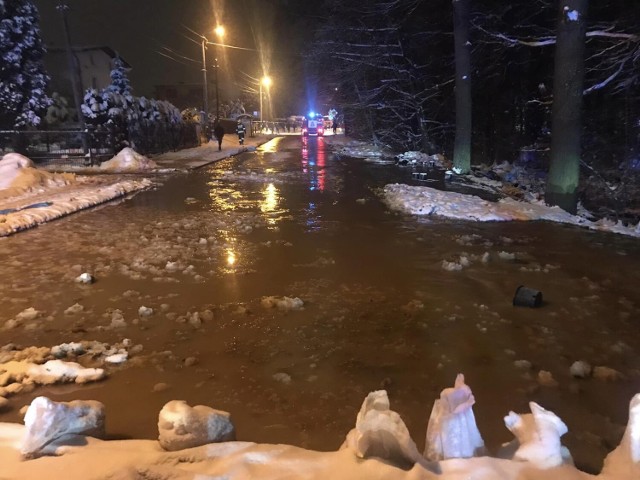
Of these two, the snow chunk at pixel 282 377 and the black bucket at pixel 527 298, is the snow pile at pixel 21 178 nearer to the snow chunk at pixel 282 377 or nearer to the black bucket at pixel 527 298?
the snow chunk at pixel 282 377

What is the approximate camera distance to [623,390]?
166 inches

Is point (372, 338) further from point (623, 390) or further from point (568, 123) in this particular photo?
point (568, 123)

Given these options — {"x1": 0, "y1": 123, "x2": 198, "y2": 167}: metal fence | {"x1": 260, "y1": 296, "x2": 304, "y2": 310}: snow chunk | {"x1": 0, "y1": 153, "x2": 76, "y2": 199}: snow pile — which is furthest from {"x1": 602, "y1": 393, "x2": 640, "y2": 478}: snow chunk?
{"x1": 0, "y1": 123, "x2": 198, "y2": 167}: metal fence

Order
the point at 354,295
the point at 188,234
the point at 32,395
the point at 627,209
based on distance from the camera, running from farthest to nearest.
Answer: the point at 627,209
the point at 188,234
the point at 354,295
the point at 32,395

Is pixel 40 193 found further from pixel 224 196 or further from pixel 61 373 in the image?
pixel 61 373

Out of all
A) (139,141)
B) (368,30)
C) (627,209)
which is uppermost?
(368,30)

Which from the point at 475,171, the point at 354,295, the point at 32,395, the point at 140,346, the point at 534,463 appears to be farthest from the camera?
the point at 475,171

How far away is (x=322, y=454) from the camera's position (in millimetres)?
2988

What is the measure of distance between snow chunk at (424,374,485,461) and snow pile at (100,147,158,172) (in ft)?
69.1

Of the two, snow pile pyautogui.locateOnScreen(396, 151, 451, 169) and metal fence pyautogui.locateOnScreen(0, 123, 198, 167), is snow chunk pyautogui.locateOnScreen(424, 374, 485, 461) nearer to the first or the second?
snow pile pyautogui.locateOnScreen(396, 151, 451, 169)

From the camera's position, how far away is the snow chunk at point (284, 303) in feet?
19.7

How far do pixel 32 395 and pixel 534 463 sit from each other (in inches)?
142

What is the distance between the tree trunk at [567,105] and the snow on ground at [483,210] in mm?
572

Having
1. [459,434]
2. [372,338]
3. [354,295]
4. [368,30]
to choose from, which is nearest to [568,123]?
[354,295]
